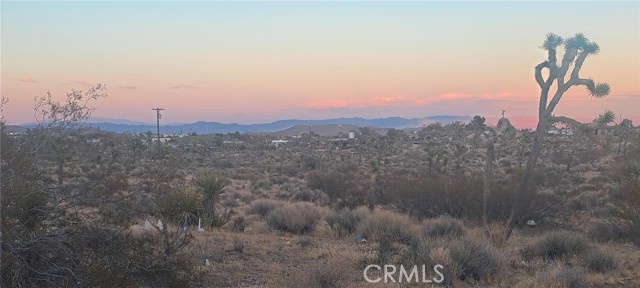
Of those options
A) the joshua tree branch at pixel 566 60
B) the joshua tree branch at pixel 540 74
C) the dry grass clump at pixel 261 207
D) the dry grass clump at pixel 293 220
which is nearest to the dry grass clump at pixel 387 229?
the dry grass clump at pixel 293 220

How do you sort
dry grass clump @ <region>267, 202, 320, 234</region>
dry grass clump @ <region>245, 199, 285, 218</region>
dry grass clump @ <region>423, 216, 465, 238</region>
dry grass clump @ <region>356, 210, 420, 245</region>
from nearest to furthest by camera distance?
dry grass clump @ <region>356, 210, 420, 245</region>
dry grass clump @ <region>423, 216, 465, 238</region>
dry grass clump @ <region>267, 202, 320, 234</region>
dry grass clump @ <region>245, 199, 285, 218</region>

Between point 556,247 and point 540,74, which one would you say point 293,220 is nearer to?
point 556,247

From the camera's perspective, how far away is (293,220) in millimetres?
15422

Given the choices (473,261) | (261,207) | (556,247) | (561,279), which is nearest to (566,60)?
(556,247)

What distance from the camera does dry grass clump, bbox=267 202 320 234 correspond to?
15.4m

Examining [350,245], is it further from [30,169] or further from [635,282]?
[30,169]

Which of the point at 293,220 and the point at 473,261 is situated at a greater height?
the point at 473,261

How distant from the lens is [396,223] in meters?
13.4

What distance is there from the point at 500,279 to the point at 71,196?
7.02 m

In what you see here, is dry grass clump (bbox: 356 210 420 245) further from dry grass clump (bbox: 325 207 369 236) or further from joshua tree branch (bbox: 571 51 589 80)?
joshua tree branch (bbox: 571 51 589 80)

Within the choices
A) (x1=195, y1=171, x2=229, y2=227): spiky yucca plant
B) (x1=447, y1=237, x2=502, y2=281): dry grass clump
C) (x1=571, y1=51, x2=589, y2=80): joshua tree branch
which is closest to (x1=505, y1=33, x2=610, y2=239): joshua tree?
(x1=571, y1=51, x2=589, y2=80): joshua tree branch

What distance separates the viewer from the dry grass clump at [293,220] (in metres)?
15.4

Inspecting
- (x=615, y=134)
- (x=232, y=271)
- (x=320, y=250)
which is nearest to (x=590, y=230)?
(x=320, y=250)

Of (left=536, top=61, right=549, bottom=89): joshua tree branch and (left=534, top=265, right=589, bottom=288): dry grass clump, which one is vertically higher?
(left=536, top=61, right=549, bottom=89): joshua tree branch
